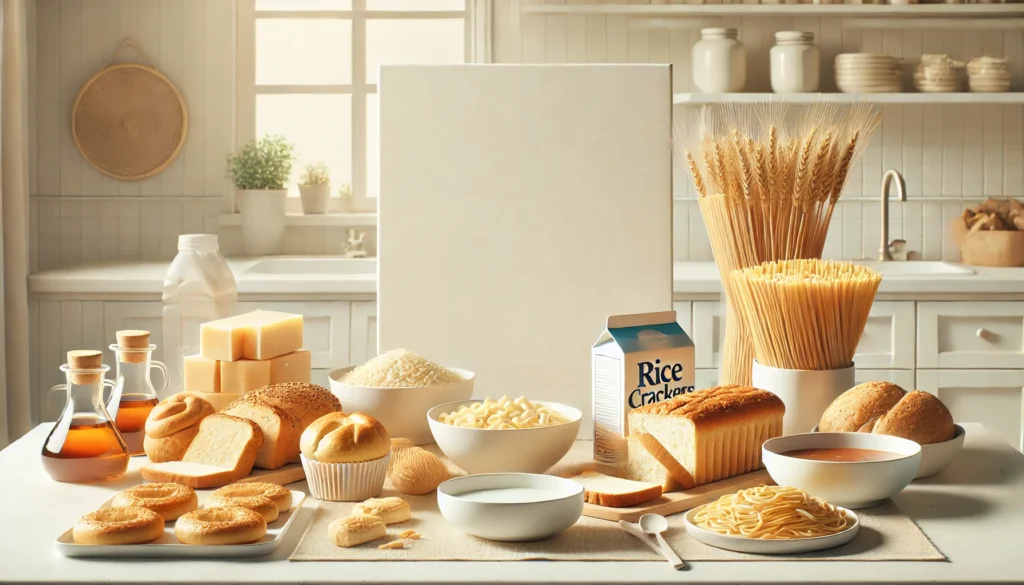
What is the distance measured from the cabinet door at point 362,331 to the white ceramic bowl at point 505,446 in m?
1.72

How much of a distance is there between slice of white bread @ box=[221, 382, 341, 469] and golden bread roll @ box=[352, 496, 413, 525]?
0.69 ft

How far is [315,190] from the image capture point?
11.8 ft

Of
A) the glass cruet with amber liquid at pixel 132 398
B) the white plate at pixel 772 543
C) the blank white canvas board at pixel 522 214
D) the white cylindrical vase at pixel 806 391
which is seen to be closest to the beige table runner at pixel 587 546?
the white plate at pixel 772 543

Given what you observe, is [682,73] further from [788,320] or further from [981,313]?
[788,320]

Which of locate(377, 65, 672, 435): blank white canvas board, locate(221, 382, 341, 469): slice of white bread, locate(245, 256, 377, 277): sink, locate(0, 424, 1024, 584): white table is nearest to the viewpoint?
locate(0, 424, 1024, 584): white table

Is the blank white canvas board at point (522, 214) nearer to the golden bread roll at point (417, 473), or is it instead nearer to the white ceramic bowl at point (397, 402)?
the white ceramic bowl at point (397, 402)

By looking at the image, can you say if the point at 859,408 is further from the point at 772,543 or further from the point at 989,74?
the point at 989,74

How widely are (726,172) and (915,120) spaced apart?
2.47 meters

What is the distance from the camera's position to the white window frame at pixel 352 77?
3623 mm

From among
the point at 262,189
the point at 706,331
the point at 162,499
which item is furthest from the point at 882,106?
the point at 162,499

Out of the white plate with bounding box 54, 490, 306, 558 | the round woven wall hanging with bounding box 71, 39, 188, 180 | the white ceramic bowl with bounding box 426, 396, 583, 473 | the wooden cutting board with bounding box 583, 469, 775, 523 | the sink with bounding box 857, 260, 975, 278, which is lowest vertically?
the white plate with bounding box 54, 490, 306, 558

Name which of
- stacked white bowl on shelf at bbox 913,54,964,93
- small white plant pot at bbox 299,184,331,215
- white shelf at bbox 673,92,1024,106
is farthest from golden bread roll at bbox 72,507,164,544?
stacked white bowl on shelf at bbox 913,54,964,93

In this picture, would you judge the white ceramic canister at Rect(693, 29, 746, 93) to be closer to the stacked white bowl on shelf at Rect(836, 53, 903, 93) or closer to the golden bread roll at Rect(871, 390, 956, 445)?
the stacked white bowl on shelf at Rect(836, 53, 903, 93)

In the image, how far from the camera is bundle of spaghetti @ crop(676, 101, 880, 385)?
1366 millimetres
